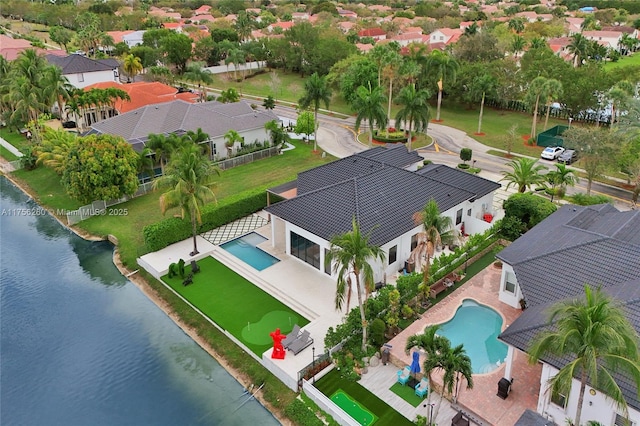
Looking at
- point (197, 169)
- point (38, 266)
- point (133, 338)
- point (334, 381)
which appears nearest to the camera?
point (334, 381)

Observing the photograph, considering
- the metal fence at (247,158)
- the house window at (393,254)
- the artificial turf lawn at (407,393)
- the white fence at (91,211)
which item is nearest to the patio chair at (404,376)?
the artificial turf lawn at (407,393)

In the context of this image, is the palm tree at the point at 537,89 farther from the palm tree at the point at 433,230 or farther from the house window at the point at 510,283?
the palm tree at the point at 433,230

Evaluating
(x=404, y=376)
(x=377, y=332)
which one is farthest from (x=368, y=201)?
(x=404, y=376)

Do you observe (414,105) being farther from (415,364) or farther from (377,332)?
(415,364)

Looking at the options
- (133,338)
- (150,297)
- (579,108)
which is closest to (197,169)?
(150,297)

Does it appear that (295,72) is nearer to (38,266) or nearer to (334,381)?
(38,266)

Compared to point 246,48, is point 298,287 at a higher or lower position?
lower

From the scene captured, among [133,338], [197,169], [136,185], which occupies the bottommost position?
[133,338]
